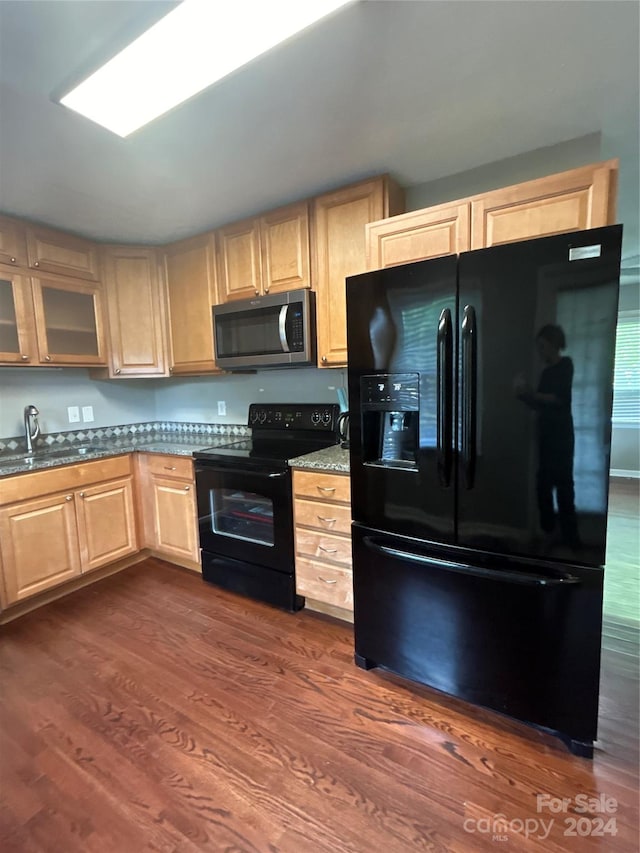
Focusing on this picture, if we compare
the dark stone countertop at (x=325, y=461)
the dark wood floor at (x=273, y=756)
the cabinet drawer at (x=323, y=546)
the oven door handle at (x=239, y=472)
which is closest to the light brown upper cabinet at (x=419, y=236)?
the dark stone countertop at (x=325, y=461)

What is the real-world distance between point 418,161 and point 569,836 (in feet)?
8.60

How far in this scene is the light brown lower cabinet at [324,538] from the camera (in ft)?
6.44

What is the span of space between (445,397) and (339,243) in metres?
1.18

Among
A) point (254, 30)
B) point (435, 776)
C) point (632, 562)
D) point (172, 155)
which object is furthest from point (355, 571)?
point (632, 562)

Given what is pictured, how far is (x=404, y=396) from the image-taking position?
1560mm

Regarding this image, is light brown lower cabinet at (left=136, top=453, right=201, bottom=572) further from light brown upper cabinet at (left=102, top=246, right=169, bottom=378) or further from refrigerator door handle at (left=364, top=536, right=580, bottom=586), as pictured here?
refrigerator door handle at (left=364, top=536, right=580, bottom=586)

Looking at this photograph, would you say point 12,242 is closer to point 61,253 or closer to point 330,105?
point 61,253

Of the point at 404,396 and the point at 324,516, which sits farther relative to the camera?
the point at 324,516

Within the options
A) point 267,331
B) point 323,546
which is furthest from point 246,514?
point 267,331

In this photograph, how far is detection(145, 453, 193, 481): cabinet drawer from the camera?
2.57 meters

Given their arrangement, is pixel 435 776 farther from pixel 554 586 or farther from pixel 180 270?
pixel 180 270

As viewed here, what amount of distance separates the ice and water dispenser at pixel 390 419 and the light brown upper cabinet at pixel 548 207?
61cm

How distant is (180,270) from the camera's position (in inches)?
111

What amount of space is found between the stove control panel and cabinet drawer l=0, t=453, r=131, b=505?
95 centimetres
